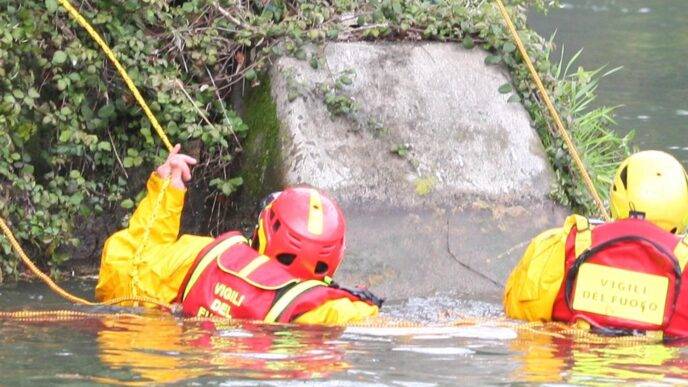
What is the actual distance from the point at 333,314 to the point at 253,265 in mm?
430

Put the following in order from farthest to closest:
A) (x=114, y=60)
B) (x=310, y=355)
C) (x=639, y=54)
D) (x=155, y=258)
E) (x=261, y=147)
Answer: (x=639, y=54)
(x=261, y=147)
(x=114, y=60)
(x=155, y=258)
(x=310, y=355)

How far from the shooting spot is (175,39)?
9039 millimetres

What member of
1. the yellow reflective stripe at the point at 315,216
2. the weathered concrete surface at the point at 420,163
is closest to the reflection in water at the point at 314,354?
the yellow reflective stripe at the point at 315,216

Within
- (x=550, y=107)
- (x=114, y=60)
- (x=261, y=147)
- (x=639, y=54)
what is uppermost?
(x=114, y=60)

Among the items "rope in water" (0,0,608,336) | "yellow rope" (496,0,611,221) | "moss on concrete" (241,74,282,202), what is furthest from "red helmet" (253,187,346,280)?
"yellow rope" (496,0,611,221)

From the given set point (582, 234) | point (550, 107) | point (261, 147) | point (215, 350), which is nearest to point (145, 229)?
point (215, 350)

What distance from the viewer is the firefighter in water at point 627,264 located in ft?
22.2

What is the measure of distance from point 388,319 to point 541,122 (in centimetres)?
286

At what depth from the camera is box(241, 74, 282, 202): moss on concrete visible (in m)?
8.93

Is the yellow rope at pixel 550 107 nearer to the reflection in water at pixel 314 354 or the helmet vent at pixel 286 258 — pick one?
the reflection in water at pixel 314 354

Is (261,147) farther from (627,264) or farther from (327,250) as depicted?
(627,264)

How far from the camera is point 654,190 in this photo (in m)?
6.87

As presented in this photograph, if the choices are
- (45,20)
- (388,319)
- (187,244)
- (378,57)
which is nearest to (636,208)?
(388,319)

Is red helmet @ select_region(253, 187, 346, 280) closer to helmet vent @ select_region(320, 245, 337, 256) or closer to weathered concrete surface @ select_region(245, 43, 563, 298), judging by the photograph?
helmet vent @ select_region(320, 245, 337, 256)
